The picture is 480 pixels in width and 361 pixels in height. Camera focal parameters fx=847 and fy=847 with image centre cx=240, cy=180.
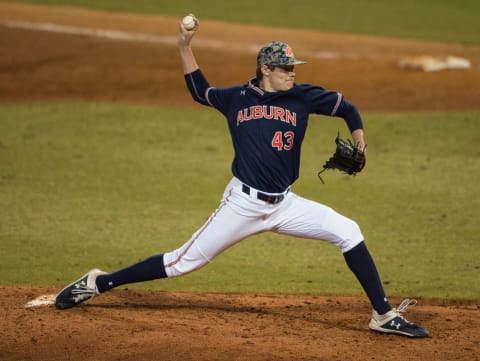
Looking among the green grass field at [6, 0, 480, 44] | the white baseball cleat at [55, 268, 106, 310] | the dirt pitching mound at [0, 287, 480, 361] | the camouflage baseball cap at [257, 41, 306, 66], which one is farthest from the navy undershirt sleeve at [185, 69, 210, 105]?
the green grass field at [6, 0, 480, 44]

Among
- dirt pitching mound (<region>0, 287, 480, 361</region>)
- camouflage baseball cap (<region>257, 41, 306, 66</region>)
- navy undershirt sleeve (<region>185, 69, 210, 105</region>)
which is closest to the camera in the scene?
dirt pitching mound (<region>0, 287, 480, 361</region>)

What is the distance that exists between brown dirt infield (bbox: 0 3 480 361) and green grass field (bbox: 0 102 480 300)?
0.64 meters

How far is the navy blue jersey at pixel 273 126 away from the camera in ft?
18.2

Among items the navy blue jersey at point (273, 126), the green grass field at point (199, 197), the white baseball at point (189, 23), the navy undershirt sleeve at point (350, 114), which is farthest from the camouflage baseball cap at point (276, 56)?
the green grass field at point (199, 197)

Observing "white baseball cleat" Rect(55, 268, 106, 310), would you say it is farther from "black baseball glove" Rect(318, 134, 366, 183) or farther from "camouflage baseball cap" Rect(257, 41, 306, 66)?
"camouflage baseball cap" Rect(257, 41, 306, 66)

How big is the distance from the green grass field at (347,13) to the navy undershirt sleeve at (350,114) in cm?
1284

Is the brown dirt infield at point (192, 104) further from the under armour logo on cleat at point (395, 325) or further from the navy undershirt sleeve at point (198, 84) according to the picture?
the navy undershirt sleeve at point (198, 84)

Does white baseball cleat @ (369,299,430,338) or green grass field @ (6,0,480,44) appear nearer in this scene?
white baseball cleat @ (369,299,430,338)

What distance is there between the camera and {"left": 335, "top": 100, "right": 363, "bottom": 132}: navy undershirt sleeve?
18.5 feet

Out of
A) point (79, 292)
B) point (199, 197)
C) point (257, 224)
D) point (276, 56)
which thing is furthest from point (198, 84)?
point (199, 197)

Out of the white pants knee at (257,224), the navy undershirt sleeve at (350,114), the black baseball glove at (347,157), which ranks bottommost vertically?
the white pants knee at (257,224)

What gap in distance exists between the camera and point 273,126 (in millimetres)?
5551

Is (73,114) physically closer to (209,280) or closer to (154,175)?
(154,175)

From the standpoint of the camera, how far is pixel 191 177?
10.0 m
